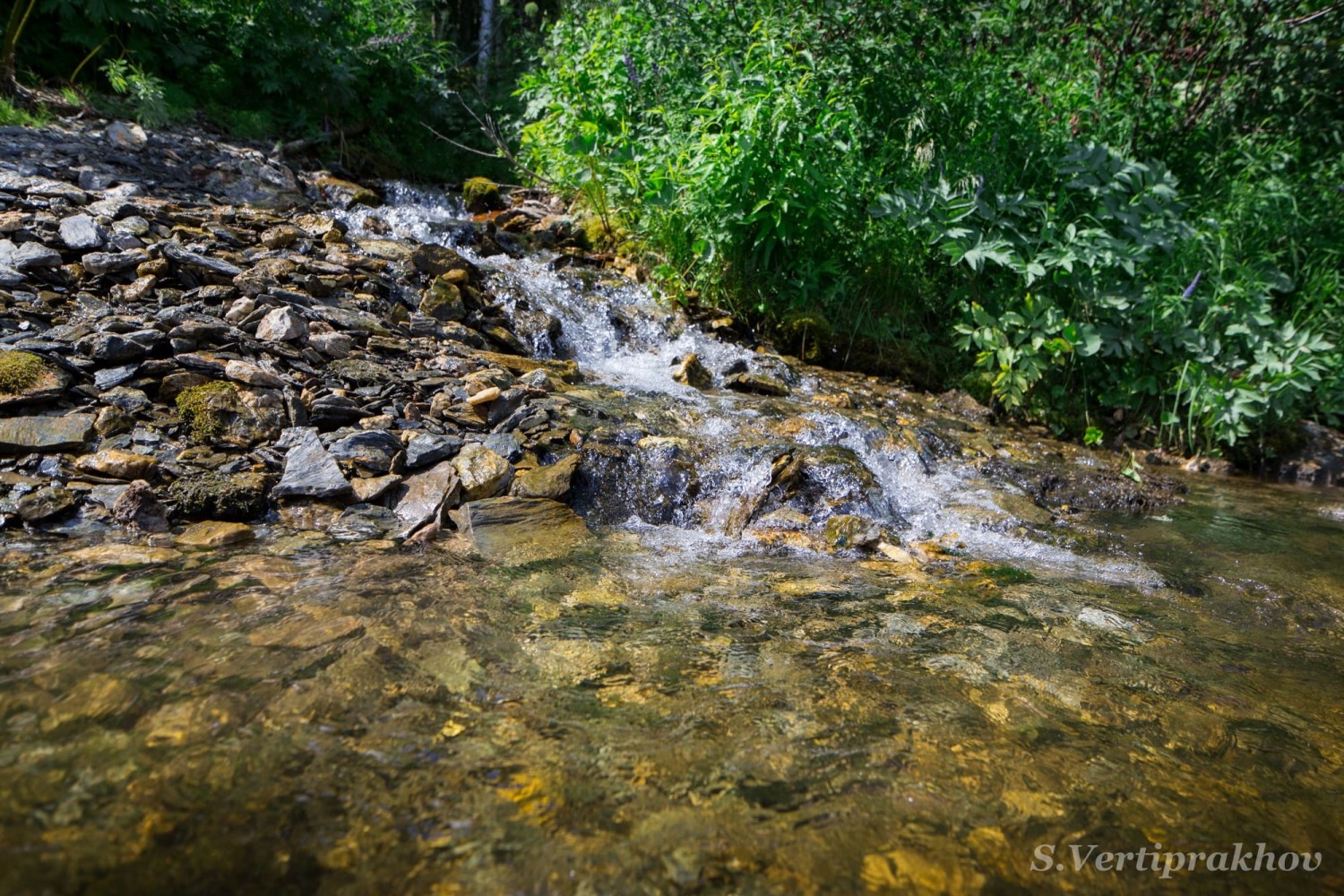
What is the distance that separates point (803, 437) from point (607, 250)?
377cm

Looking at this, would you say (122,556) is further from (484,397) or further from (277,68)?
(277,68)

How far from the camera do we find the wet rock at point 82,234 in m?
4.32

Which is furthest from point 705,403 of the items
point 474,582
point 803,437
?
point 474,582

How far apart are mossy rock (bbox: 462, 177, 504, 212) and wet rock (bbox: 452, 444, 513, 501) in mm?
5820

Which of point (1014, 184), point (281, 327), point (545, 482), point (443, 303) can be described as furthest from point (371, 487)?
point (1014, 184)

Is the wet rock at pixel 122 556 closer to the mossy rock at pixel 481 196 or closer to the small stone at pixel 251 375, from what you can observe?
the small stone at pixel 251 375

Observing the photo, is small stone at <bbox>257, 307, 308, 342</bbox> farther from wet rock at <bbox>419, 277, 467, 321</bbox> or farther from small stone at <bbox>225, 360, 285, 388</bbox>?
wet rock at <bbox>419, 277, 467, 321</bbox>

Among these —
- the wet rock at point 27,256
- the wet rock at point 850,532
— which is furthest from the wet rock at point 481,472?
the wet rock at point 27,256

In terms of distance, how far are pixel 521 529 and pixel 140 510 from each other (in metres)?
1.39

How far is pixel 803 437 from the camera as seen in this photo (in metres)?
4.64

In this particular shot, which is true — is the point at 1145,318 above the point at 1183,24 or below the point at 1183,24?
below

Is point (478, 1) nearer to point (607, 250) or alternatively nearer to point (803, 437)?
point (607, 250)

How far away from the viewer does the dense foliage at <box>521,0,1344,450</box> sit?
5785 millimetres

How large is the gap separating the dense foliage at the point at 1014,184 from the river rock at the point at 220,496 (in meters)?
4.06
